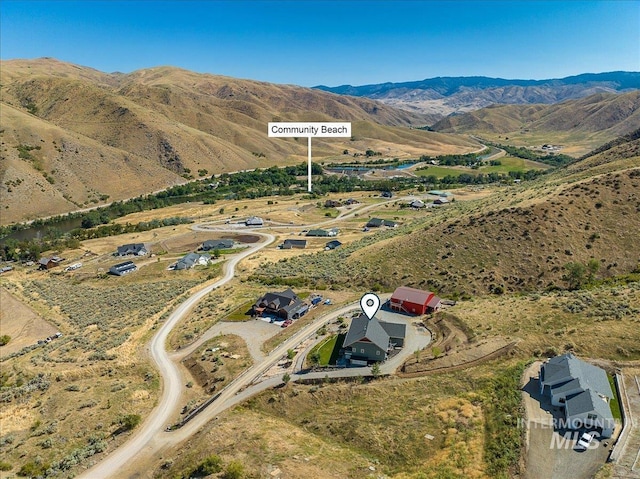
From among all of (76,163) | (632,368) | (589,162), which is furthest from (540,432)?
(76,163)

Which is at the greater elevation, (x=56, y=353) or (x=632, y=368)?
(x=632, y=368)

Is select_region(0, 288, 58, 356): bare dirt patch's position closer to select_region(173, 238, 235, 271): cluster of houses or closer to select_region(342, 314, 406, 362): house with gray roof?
select_region(173, 238, 235, 271): cluster of houses

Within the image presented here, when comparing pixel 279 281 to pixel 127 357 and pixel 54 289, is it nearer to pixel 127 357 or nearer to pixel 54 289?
pixel 127 357

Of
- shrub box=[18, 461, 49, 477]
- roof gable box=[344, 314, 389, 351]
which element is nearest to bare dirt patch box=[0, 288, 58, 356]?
shrub box=[18, 461, 49, 477]

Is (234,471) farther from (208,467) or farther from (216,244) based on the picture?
(216,244)

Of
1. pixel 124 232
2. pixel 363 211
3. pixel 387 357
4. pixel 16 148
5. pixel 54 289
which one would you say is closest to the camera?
pixel 387 357

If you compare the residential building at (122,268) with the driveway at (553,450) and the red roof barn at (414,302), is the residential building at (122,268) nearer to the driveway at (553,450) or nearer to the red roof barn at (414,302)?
the red roof barn at (414,302)

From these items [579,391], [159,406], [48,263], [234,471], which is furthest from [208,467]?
[48,263]

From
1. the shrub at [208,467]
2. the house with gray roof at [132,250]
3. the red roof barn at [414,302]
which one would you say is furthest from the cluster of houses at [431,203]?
the shrub at [208,467]
